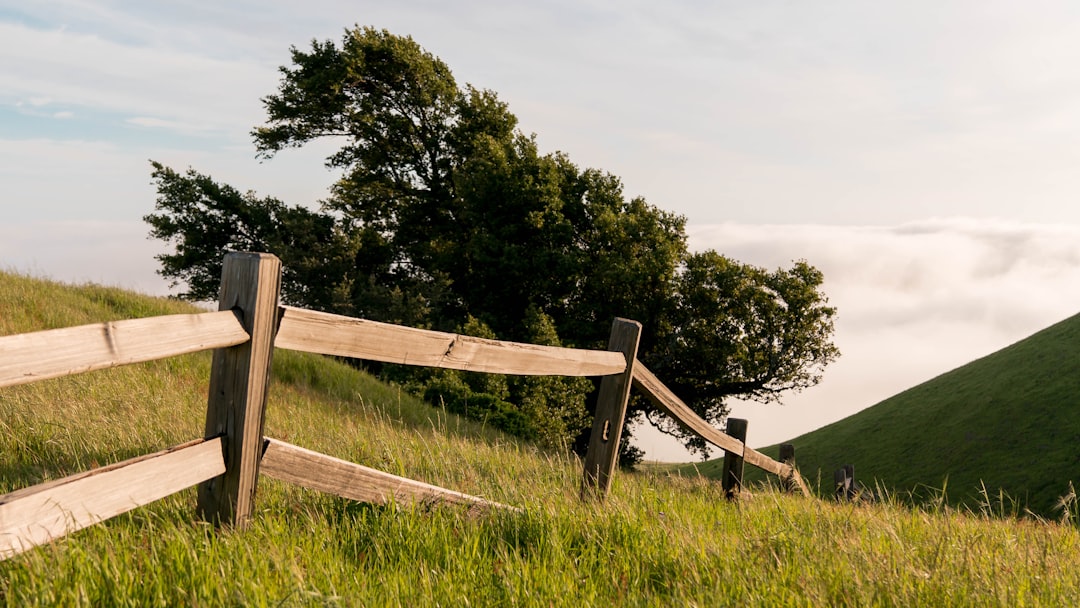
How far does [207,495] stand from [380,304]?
26.1 meters

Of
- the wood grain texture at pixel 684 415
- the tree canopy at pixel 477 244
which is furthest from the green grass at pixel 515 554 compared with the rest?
the tree canopy at pixel 477 244

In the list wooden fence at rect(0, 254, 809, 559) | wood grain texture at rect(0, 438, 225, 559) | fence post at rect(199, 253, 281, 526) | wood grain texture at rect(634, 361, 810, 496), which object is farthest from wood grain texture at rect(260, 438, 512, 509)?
wood grain texture at rect(634, 361, 810, 496)

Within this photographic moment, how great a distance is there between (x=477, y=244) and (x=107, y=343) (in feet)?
86.7

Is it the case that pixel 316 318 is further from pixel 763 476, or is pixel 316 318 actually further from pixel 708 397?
pixel 763 476

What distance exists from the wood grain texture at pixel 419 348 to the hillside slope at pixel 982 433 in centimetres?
2393

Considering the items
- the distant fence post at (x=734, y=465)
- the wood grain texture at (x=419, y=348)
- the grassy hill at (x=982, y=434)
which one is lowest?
the grassy hill at (x=982, y=434)

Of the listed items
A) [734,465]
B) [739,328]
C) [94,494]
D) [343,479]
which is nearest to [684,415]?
[734,465]

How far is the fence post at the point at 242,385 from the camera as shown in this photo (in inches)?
149

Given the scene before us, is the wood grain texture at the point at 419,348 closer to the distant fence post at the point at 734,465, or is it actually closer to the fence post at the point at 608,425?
the fence post at the point at 608,425

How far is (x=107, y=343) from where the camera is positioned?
3.21 m

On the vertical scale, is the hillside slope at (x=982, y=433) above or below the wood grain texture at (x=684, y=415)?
below

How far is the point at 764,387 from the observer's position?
97.2ft

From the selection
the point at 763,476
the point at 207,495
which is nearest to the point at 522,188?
Result: the point at 763,476

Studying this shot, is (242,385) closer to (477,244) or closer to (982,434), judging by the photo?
(477,244)
